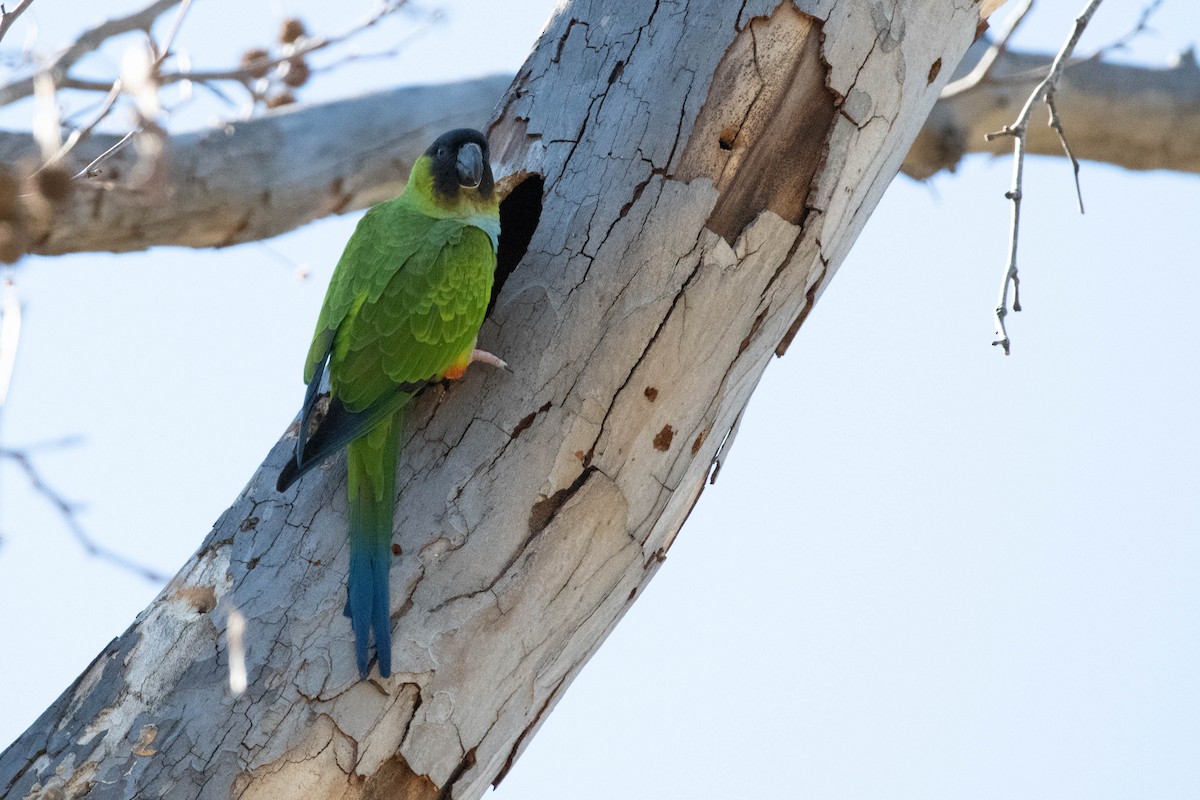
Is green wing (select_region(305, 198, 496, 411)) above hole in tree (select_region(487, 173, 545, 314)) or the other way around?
the other way around

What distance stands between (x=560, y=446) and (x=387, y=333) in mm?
654

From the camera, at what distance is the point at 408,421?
Answer: 9.37ft

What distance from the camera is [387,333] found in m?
2.99

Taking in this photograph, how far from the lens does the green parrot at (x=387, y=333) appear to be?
101 inches

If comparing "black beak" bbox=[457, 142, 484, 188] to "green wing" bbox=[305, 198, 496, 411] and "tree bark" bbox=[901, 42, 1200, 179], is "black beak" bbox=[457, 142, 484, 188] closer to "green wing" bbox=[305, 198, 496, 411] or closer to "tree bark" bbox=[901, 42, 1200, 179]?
"green wing" bbox=[305, 198, 496, 411]

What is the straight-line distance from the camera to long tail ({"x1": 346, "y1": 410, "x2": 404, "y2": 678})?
8.04ft

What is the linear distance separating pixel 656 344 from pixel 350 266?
1.06 metres

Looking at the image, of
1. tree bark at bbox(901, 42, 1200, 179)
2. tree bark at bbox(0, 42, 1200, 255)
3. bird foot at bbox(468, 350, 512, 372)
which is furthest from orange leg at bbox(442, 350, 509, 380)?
tree bark at bbox(901, 42, 1200, 179)

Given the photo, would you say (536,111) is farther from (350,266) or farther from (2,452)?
(2,452)

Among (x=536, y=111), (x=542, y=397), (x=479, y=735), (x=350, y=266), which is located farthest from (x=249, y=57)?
(x=479, y=735)

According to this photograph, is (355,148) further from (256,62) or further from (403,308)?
(403,308)

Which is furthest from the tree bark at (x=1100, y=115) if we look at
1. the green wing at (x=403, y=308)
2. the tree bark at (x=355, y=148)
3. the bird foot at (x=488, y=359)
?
the bird foot at (x=488, y=359)

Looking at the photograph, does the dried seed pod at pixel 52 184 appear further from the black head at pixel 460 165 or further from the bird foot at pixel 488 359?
the black head at pixel 460 165

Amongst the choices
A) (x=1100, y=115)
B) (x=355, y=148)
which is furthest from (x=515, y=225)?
(x=1100, y=115)
